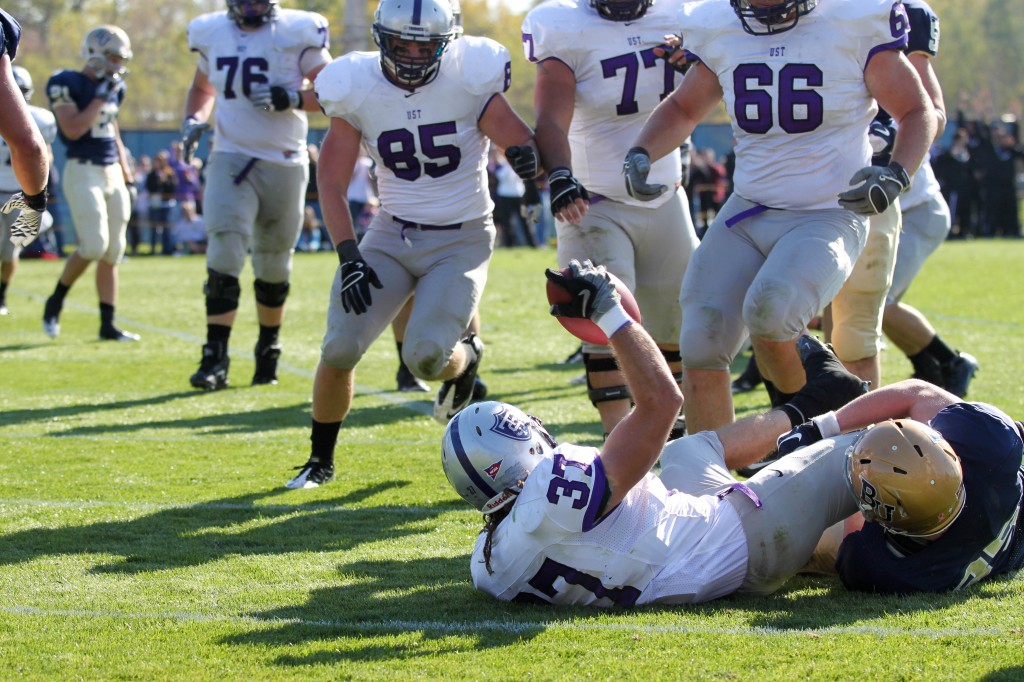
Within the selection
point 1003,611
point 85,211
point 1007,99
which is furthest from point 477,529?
point 1007,99

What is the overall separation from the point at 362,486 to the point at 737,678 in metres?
2.48

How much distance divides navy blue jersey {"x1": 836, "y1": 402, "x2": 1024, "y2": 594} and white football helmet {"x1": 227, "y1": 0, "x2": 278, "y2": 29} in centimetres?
502

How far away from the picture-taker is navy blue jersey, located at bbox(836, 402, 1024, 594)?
3.52 m

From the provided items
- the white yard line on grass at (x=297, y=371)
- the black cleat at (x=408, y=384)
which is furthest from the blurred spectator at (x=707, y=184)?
the black cleat at (x=408, y=384)

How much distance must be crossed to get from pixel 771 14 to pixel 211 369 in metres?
4.29

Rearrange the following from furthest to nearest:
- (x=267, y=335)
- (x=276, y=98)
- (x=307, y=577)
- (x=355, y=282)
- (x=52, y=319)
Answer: (x=52, y=319), (x=267, y=335), (x=276, y=98), (x=355, y=282), (x=307, y=577)

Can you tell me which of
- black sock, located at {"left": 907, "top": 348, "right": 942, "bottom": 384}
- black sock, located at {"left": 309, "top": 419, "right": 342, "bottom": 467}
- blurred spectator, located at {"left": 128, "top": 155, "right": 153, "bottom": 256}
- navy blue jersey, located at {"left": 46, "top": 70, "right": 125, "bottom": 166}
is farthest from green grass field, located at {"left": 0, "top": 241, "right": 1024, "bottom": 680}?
blurred spectator, located at {"left": 128, "top": 155, "right": 153, "bottom": 256}

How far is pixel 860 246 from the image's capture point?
4.71m

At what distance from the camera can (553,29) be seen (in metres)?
5.39

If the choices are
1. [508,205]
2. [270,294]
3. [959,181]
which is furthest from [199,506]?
[959,181]

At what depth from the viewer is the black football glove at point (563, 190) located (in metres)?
5.02

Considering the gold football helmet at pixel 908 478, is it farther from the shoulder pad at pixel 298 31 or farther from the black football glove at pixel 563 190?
the shoulder pad at pixel 298 31

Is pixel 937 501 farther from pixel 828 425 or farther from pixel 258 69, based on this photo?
pixel 258 69

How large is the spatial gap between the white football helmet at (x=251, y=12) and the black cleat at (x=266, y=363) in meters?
1.87
